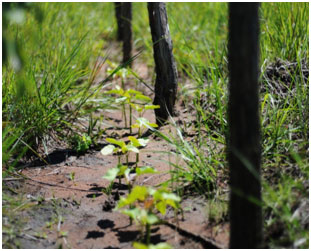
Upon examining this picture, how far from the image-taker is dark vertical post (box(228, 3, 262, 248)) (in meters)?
1.85

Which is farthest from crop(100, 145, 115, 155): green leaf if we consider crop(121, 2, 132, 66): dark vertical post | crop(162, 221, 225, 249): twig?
crop(121, 2, 132, 66): dark vertical post

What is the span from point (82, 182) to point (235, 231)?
1.40 m

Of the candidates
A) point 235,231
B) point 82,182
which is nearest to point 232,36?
point 235,231

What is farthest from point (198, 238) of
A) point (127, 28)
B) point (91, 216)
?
point (127, 28)

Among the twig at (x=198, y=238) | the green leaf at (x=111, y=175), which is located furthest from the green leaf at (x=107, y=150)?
the twig at (x=198, y=238)

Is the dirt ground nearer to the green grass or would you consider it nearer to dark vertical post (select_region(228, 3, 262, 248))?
the green grass

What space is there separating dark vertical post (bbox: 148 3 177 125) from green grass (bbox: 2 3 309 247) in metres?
0.23

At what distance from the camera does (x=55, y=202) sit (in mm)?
2852

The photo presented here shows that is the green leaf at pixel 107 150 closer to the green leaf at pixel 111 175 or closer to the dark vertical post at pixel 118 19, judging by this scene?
the green leaf at pixel 111 175

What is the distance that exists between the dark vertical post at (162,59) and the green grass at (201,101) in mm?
231

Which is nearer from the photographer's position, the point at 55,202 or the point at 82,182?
the point at 55,202

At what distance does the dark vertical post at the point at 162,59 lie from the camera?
3617 millimetres

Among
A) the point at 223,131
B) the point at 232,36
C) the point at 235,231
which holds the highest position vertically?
the point at 232,36

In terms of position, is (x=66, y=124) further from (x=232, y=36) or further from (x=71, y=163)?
(x=232, y=36)
